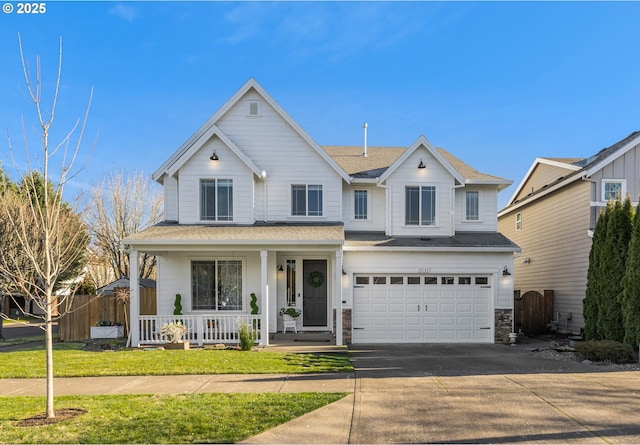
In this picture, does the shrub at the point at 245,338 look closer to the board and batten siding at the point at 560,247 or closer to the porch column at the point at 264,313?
the porch column at the point at 264,313

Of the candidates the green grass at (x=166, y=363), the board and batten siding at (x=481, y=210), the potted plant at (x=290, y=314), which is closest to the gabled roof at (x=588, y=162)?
the board and batten siding at (x=481, y=210)

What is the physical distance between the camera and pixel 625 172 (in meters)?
14.9

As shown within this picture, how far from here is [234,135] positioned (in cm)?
1493

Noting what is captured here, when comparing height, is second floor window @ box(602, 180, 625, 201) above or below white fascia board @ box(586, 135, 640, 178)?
below

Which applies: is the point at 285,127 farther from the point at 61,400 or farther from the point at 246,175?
the point at 61,400

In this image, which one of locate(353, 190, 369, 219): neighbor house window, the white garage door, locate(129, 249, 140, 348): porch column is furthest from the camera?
locate(353, 190, 369, 219): neighbor house window

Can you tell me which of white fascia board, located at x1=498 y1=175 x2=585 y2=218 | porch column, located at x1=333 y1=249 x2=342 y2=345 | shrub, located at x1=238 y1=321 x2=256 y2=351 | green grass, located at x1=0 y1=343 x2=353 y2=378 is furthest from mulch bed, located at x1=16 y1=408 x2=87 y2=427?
white fascia board, located at x1=498 y1=175 x2=585 y2=218

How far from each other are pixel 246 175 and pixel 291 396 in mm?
8756

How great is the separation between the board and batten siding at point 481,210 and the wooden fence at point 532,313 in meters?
3.40

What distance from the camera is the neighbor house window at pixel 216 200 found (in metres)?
14.4

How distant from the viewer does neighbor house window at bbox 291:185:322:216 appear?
14945 mm

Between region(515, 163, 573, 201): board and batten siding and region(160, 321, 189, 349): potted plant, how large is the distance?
15333 mm

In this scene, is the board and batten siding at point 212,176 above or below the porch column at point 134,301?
above

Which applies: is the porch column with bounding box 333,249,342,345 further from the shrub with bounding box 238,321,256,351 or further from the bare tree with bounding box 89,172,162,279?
the bare tree with bounding box 89,172,162,279
